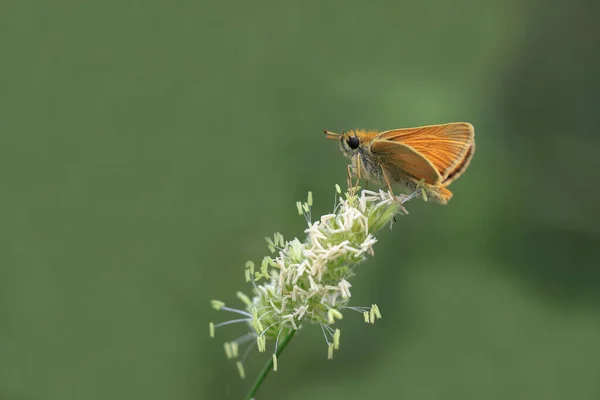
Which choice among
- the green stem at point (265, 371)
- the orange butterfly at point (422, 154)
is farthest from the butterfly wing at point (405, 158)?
the green stem at point (265, 371)

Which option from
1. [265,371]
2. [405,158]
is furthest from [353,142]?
[265,371]

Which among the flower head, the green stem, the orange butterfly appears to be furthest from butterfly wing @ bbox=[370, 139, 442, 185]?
the green stem

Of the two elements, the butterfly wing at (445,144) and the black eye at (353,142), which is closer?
the butterfly wing at (445,144)

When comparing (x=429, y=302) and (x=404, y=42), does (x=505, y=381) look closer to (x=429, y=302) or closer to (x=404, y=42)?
(x=429, y=302)

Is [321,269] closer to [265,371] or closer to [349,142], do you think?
[265,371]

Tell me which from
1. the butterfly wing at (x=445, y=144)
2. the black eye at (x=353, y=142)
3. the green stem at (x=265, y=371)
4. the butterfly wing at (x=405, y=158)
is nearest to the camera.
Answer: the green stem at (x=265, y=371)

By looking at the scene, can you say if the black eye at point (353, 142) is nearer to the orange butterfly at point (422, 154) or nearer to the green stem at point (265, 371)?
the orange butterfly at point (422, 154)

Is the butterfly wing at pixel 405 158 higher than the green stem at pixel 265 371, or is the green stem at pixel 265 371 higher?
the butterfly wing at pixel 405 158
